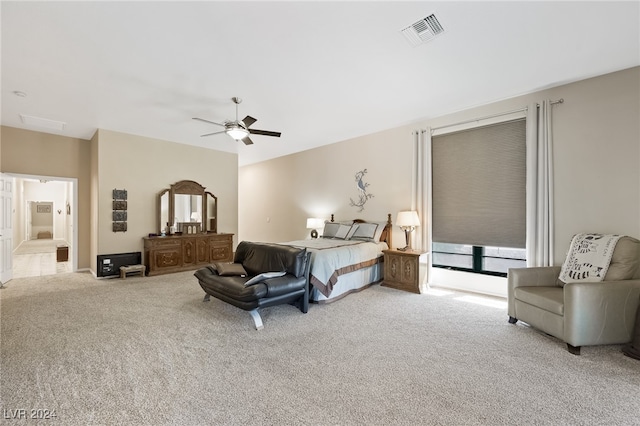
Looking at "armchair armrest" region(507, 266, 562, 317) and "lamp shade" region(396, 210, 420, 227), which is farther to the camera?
"lamp shade" region(396, 210, 420, 227)

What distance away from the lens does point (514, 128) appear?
409 cm

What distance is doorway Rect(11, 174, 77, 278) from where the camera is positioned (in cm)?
712

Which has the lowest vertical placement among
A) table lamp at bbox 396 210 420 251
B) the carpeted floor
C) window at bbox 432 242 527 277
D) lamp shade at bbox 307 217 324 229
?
the carpeted floor

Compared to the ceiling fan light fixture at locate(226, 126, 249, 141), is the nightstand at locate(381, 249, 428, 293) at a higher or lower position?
lower

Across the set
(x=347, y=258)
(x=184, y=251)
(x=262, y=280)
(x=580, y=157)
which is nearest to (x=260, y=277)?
(x=262, y=280)

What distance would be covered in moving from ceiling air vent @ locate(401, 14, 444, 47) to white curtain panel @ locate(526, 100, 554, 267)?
229 centimetres

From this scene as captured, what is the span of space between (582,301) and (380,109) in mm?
3554

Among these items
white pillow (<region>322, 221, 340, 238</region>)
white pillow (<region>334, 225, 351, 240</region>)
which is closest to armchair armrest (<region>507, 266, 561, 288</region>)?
white pillow (<region>334, 225, 351, 240</region>)

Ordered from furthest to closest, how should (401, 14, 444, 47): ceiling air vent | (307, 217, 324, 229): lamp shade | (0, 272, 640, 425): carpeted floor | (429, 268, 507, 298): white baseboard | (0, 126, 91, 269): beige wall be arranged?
1. (307, 217, 324, 229): lamp shade
2. (0, 126, 91, 269): beige wall
3. (429, 268, 507, 298): white baseboard
4. (401, 14, 444, 47): ceiling air vent
5. (0, 272, 640, 425): carpeted floor

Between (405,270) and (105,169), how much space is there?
6.13 meters

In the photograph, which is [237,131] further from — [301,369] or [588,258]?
[588,258]

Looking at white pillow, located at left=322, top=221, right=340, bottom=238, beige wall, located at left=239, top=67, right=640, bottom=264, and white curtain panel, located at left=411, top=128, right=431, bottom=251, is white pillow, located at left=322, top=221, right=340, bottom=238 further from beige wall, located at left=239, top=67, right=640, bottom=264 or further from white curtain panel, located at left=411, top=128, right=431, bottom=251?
white curtain panel, located at left=411, top=128, right=431, bottom=251

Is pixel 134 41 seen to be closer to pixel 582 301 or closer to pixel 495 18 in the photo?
pixel 495 18

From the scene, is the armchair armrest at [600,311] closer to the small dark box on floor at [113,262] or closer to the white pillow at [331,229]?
the white pillow at [331,229]
